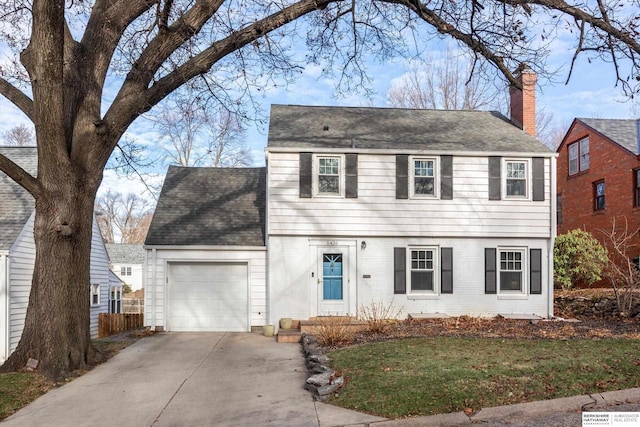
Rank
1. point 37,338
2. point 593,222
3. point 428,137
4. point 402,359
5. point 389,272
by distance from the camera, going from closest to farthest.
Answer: point 402,359, point 37,338, point 389,272, point 428,137, point 593,222

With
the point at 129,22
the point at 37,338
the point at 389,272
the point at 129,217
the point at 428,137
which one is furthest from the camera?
the point at 129,217

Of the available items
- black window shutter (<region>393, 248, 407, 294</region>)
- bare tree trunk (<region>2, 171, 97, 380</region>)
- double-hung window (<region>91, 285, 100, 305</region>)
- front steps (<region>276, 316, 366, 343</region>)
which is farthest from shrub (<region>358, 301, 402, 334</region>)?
double-hung window (<region>91, 285, 100, 305</region>)

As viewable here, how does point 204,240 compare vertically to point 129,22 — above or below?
below

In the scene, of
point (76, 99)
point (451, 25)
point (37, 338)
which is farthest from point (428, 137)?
point (37, 338)

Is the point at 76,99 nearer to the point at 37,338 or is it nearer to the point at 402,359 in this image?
the point at 37,338

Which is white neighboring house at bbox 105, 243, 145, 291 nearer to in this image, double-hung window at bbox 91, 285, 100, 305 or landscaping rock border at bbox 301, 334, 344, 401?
double-hung window at bbox 91, 285, 100, 305

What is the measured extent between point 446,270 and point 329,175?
417 centimetres

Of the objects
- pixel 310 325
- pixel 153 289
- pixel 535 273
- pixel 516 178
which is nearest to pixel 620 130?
pixel 516 178

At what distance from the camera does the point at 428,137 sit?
15125mm

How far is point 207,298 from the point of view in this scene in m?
14.6

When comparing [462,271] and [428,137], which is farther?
[428,137]

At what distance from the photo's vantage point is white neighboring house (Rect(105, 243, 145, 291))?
43.9 meters

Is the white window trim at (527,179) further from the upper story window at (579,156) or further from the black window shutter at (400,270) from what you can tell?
the upper story window at (579,156)

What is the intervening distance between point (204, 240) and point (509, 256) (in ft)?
28.5
